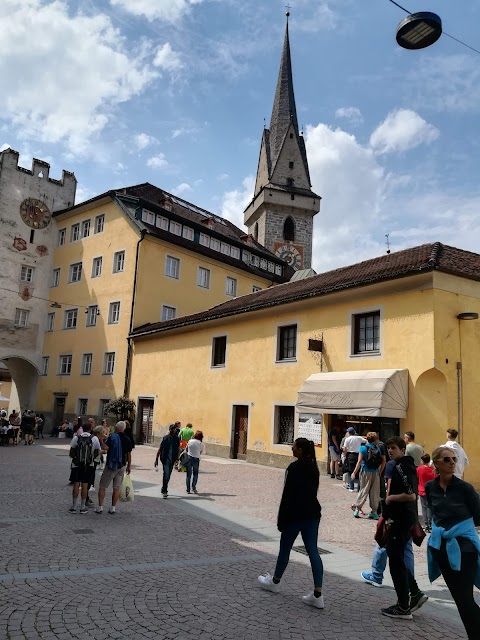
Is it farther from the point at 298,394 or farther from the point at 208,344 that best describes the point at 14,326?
the point at 298,394

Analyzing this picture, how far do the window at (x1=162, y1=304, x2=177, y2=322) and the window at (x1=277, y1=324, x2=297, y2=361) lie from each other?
13.8 metres

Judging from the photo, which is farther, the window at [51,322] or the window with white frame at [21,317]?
the window at [51,322]

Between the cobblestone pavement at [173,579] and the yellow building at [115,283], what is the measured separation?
1995 cm

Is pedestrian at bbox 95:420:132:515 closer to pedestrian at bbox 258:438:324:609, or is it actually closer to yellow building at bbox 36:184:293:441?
pedestrian at bbox 258:438:324:609

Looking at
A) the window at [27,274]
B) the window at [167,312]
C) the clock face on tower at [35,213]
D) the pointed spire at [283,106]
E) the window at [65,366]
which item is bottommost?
the window at [65,366]

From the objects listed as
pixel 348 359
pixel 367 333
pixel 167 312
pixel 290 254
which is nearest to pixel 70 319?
pixel 167 312

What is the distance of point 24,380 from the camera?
3891cm

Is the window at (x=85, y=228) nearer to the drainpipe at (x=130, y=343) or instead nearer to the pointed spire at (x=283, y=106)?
the drainpipe at (x=130, y=343)

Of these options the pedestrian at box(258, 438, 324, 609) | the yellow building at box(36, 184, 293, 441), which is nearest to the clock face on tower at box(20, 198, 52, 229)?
the yellow building at box(36, 184, 293, 441)

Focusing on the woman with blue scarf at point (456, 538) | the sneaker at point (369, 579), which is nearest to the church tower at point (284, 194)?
the sneaker at point (369, 579)

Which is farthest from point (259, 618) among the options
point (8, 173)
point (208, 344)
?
point (8, 173)

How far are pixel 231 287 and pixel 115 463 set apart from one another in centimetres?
2899

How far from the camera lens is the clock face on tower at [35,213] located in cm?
3753

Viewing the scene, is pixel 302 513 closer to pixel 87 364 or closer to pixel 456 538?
pixel 456 538
